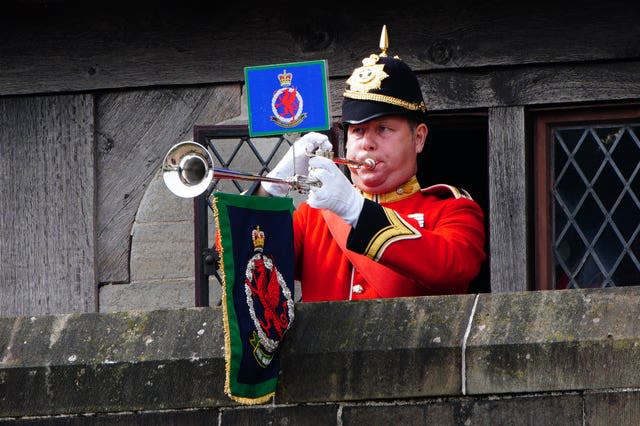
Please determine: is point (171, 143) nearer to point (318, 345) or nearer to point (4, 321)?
point (4, 321)

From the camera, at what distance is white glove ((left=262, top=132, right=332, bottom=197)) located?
6.22 metres

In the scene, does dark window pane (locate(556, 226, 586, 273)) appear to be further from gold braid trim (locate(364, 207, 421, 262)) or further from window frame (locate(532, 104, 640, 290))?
gold braid trim (locate(364, 207, 421, 262))

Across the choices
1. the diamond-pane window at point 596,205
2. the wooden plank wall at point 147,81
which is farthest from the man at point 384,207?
the diamond-pane window at point 596,205

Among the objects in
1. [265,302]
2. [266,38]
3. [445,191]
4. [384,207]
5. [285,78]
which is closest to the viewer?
[265,302]

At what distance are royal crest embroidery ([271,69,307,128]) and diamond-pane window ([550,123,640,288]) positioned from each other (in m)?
1.51

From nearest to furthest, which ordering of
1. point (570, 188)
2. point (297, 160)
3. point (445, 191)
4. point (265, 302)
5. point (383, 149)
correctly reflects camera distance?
1. point (265, 302)
2. point (297, 160)
3. point (383, 149)
4. point (445, 191)
5. point (570, 188)

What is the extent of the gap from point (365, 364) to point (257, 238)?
0.52m

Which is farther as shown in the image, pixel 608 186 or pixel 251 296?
pixel 608 186

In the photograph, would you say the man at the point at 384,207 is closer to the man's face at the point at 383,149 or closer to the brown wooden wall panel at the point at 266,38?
the man's face at the point at 383,149

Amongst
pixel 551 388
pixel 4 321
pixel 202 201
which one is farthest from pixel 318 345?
pixel 202 201

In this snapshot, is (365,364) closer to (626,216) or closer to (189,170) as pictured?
(189,170)

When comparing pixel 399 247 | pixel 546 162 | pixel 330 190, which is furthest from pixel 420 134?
pixel 546 162

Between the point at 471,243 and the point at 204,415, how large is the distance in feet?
3.56

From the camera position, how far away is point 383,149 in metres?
6.42
